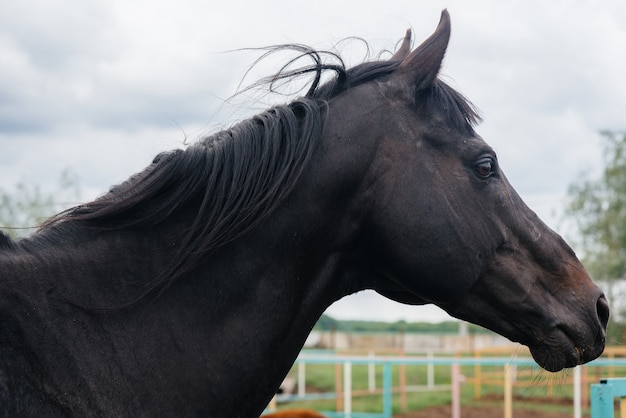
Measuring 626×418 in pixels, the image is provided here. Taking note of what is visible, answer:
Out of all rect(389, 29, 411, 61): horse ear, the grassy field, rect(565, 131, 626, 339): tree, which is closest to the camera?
rect(389, 29, 411, 61): horse ear

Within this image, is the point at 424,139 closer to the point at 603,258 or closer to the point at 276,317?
the point at 276,317

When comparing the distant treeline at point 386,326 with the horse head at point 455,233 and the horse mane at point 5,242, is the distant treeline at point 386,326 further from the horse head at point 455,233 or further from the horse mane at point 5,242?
the horse mane at point 5,242

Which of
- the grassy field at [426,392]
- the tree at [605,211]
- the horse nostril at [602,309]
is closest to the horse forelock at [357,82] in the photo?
the horse nostril at [602,309]

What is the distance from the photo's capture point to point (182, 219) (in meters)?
2.42

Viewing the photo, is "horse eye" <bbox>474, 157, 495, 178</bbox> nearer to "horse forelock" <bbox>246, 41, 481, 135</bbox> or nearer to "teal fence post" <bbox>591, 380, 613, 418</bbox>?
"horse forelock" <bbox>246, 41, 481, 135</bbox>

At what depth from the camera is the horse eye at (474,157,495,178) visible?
2.65m

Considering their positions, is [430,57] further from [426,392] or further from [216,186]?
[426,392]

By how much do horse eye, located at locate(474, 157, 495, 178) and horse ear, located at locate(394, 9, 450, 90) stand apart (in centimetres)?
34

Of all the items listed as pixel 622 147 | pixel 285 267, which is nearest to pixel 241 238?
pixel 285 267

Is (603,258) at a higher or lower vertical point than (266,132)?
higher

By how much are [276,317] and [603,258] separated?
35877mm

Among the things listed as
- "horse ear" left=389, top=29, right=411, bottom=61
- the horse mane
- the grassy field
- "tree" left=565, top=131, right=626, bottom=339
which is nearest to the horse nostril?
"horse ear" left=389, top=29, right=411, bottom=61

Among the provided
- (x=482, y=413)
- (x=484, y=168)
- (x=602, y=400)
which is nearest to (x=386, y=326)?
(x=482, y=413)

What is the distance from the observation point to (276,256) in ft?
8.01
